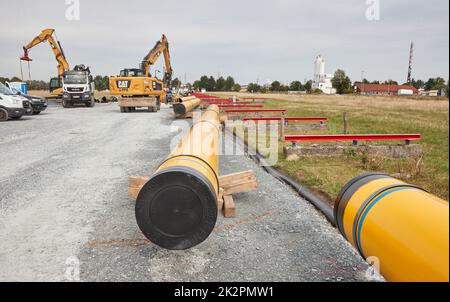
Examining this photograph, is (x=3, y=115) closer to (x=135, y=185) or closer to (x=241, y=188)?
(x=135, y=185)

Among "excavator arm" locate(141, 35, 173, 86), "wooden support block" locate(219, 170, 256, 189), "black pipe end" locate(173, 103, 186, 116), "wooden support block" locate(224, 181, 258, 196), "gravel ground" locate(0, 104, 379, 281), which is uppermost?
"excavator arm" locate(141, 35, 173, 86)

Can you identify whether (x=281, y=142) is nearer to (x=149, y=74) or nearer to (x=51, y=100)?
(x=149, y=74)

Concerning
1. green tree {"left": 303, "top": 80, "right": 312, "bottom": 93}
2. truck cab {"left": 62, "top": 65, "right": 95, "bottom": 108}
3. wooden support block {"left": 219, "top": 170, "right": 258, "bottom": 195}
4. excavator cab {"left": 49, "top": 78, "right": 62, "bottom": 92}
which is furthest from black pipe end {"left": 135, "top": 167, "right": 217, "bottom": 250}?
green tree {"left": 303, "top": 80, "right": 312, "bottom": 93}

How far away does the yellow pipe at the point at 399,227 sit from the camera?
1.95m

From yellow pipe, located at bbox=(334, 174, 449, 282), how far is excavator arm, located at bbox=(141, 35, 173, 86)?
23.0 metres

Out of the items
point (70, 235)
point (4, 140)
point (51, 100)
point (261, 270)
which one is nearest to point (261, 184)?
point (261, 270)

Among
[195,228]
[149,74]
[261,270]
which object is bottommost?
[261,270]

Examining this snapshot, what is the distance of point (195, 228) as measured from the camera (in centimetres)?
312

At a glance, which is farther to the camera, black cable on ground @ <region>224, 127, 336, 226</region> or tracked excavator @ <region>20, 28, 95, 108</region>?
tracked excavator @ <region>20, 28, 95, 108</region>

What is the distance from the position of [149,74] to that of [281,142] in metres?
16.8

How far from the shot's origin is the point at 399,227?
2205 millimetres

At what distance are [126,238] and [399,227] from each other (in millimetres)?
2988

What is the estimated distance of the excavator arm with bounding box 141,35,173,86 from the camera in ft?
78.9

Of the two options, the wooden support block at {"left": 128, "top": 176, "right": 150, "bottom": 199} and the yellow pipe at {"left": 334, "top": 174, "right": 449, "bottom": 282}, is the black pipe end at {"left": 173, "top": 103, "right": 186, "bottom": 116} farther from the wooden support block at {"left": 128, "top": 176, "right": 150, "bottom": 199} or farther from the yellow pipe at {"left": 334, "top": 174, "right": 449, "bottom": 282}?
the yellow pipe at {"left": 334, "top": 174, "right": 449, "bottom": 282}
